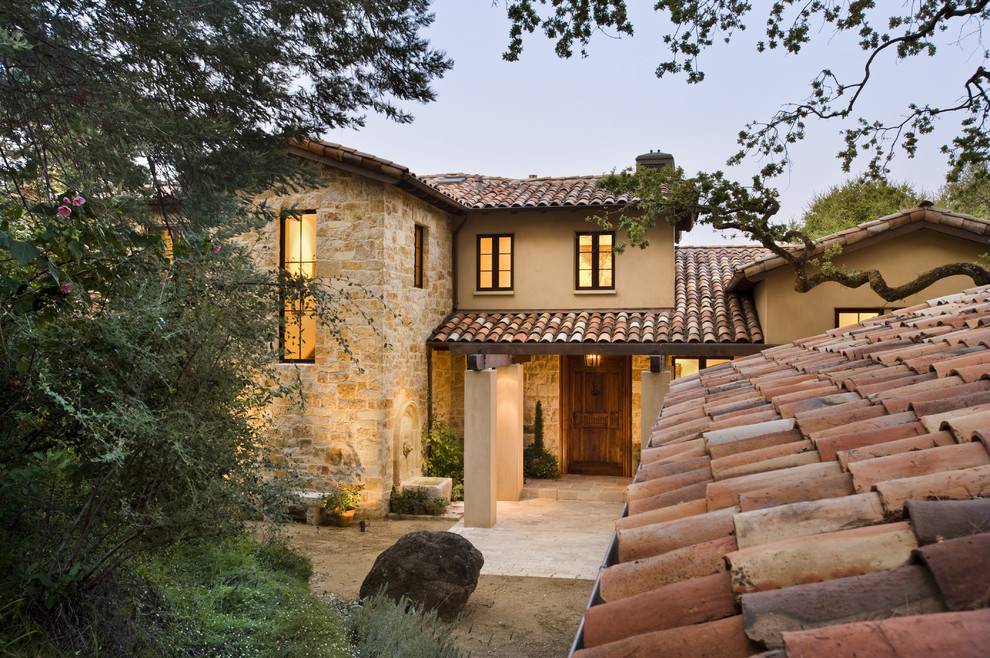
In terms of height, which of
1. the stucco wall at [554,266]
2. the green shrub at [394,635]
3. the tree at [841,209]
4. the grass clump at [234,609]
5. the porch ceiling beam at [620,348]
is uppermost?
the tree at [841,209]

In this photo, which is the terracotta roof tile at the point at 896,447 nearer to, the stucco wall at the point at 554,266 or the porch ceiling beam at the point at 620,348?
the porch ceiling beam at the point at 620,348

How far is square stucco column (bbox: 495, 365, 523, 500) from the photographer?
12.6m

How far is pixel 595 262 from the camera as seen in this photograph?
1354cm

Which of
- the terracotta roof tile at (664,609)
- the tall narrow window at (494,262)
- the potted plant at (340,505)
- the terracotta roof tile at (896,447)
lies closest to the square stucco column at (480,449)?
the potted plant at (340,505)

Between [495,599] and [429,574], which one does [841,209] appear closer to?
[495,599]

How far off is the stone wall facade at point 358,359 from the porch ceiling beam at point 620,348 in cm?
142

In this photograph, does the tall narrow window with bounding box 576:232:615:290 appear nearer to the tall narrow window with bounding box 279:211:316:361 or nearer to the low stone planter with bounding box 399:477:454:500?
the low stone planter with bounding box 399:477:454:500

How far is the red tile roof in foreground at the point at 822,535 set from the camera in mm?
939

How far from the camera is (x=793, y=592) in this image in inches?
41.5

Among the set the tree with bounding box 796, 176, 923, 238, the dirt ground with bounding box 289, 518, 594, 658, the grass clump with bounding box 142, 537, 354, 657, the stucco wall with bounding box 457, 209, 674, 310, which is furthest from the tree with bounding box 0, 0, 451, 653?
the tree with bounding box 796, 176, 923, 238

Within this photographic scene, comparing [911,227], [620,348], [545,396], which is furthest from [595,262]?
[911,227]

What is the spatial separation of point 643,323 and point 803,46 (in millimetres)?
6987

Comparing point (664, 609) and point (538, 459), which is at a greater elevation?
point (664, 609)

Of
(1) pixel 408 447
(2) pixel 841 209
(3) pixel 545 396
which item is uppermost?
(2) pixel 841 209
